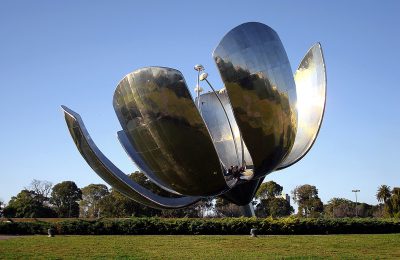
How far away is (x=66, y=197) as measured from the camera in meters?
73.2

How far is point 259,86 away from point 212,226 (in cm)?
1380

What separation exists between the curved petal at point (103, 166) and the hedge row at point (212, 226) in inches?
276

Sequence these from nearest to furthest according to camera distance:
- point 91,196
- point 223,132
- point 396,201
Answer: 1. point 223,132
2. point 396,201
3. point 91,196

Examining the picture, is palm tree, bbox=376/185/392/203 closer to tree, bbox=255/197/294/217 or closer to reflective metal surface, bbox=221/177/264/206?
tree, bbox=255/197/294/217

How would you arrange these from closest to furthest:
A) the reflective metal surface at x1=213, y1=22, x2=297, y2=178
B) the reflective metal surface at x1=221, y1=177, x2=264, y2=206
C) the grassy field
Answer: the reflective metal surface at x1=213, y1=22, x2=297, y2=178, the grassy field, the reflective metal surface at x1=221, y1=177, x2=264, y2=206

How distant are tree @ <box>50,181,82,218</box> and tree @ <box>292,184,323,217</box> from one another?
35.2 m

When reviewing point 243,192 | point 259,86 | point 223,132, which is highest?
point 223,132

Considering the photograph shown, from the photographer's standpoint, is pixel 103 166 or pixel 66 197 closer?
pixel 103 166

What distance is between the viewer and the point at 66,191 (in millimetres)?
72875

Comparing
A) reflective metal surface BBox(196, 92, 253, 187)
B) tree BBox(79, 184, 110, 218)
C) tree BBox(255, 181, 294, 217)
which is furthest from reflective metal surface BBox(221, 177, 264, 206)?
tree BBox(79, 184, 110, 218)

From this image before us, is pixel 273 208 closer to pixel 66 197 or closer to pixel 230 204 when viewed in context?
pixel 230 204

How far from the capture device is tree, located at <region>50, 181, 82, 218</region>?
72688 millimetres

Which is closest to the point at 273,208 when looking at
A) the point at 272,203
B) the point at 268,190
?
the point at 272,203

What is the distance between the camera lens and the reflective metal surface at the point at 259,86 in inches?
435
